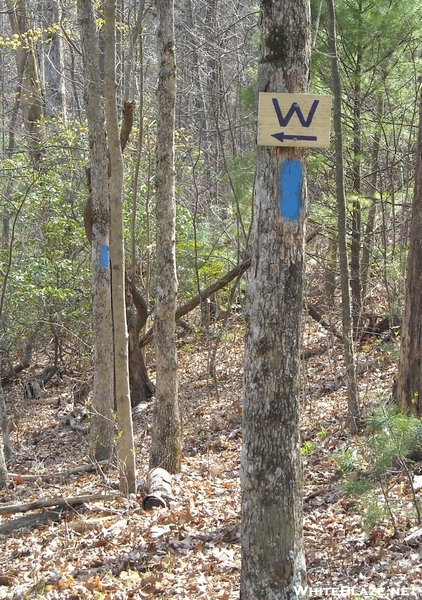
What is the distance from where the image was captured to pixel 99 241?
8766 millimetres

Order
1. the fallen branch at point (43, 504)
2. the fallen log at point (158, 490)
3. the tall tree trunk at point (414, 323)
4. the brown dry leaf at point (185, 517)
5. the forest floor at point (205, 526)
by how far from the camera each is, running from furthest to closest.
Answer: the fallen branch at point (43, 504) < the fallen log at point (158, 490) < the tall tree trunk at point (414, 323) < the brown dry leaf at point (185, 517) < the forest floor at point (205, 526)

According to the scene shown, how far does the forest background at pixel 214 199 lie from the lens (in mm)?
9445

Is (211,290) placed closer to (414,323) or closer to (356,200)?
(356,200)

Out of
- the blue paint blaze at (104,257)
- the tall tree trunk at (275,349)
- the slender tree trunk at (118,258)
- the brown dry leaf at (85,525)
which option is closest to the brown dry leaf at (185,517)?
the brown dry leaf at (85,525)

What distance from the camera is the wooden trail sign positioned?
3701 mm

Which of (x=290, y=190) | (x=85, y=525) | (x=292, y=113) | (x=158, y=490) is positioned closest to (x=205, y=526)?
(x=158, y=490)

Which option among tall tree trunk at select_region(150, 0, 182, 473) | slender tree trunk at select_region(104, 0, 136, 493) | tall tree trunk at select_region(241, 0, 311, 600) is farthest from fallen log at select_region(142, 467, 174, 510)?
tall tree trunk at select_region(241, 0, 311, 600)

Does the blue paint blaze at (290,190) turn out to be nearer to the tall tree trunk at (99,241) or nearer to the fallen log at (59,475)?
the tall tree trunk at (99,241)

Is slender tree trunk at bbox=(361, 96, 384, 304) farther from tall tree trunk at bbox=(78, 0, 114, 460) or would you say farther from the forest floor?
tall tree trunk at bbox=(78, 0, 114, 460)

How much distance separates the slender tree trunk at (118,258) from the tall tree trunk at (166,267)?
0.68m

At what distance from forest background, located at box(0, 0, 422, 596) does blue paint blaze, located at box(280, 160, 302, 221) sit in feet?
15.4

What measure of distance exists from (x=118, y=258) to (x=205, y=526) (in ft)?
9.32

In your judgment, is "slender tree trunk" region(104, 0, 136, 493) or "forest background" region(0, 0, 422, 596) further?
"forest background" region(0, 0, 422, 596)

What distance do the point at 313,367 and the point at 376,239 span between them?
7.56ft
